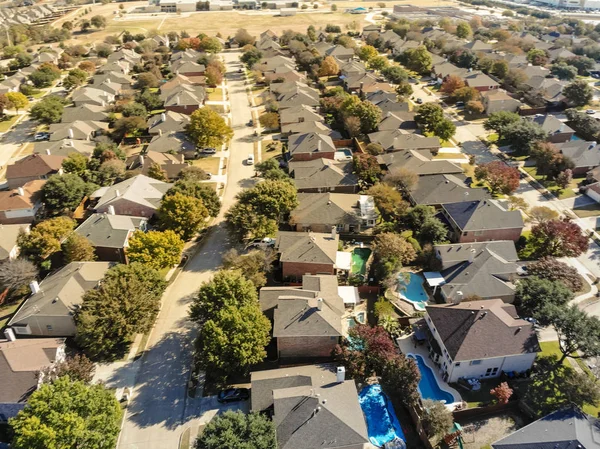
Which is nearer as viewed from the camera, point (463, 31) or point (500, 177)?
point (500, 177)

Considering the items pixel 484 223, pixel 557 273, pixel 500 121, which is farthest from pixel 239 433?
pixel 500 121

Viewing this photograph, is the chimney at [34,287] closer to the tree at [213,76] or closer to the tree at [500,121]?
the tree at [500,121]

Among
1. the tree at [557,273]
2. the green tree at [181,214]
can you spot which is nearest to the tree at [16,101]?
the green tree at [181,214]

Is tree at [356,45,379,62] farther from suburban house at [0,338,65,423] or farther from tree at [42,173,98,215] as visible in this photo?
suburban house at [0,338,65,423]

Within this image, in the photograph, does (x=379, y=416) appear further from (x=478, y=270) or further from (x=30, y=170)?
(x=30, y=170)

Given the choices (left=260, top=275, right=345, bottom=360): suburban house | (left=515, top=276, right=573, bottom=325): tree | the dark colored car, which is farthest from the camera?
(left=515, top=276, right=573, bottom=325): tree

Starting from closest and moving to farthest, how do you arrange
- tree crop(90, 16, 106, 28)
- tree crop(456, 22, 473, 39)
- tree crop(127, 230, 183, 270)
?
tree crop(127, 230, 183, 270)
tree crop(456, 22, 473, 39)
tree crop(90, 16, 106, 28)

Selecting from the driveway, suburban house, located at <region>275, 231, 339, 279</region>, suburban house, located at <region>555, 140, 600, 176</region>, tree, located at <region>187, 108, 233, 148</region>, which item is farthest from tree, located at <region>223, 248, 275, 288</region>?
suburban house, located at <region>555, 140, 600, 176</region>
